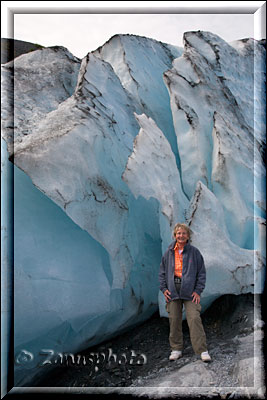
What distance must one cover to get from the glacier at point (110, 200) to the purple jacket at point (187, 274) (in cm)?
34

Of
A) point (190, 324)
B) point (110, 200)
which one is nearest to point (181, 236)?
point (190, 324)

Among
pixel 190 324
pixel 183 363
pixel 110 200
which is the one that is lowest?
pixel 183 363

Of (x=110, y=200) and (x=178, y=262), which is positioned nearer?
(x=178, y=262)

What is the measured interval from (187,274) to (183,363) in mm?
464

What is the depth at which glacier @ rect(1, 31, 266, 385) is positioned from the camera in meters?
2.21

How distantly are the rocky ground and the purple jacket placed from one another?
360 mm

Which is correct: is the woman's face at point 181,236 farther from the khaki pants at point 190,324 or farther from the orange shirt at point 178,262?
the khaki pants at point 190,324

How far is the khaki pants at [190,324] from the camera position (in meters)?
1.86

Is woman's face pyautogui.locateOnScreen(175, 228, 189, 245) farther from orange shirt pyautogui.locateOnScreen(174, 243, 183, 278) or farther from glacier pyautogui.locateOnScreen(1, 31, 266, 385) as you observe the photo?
glacier pyautogui.locateOnScreen(1, 31, 266, 385)

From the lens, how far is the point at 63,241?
2352mm

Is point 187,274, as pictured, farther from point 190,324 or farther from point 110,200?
point 110,200

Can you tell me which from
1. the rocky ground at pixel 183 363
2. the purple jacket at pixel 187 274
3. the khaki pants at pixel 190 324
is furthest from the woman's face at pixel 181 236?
the rocky ground at pixel 183 363

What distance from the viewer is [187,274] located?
1879 millimetres

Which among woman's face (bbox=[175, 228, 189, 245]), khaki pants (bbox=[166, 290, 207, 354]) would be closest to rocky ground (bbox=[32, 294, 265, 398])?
khaki pants (bbox=[166, 290, 207, 354])
